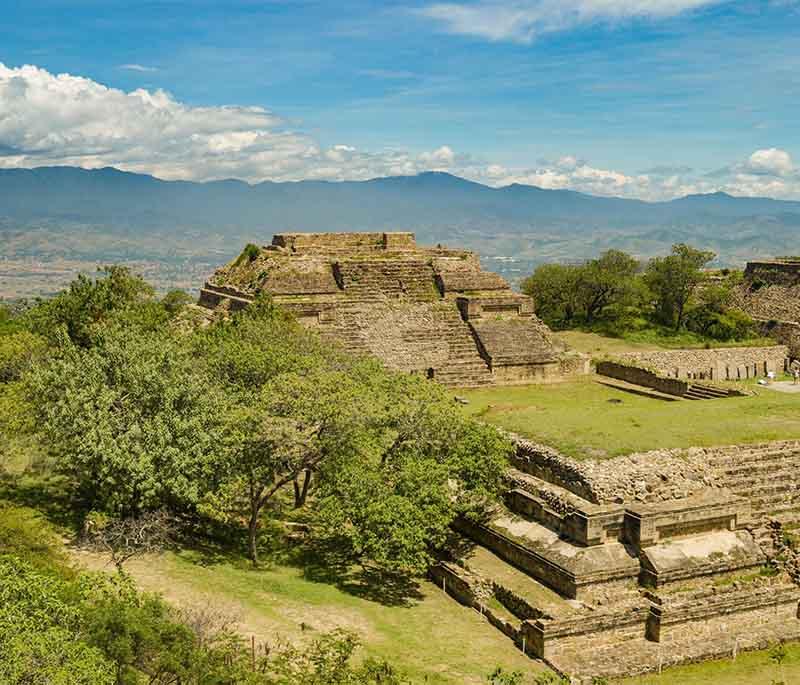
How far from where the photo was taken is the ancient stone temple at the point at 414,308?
3041cm

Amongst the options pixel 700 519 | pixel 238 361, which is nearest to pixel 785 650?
pixel 700 519

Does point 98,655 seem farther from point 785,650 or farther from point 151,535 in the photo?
point 785,650

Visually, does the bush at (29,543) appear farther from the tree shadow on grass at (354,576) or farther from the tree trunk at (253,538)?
the tree shadow on grass at (354,576)

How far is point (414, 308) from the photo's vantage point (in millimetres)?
32781

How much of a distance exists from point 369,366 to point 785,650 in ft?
35.6

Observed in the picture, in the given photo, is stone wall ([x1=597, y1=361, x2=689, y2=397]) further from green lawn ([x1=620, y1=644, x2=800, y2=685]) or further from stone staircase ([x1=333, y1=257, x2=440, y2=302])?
green lawn ([x1=620, y1=644, x2=800, y2=685])

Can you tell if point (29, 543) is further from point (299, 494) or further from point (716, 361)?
point (716, 361)

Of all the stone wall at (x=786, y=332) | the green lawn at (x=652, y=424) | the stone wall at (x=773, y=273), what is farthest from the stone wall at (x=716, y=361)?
the green lawn at (x=652, y=424)

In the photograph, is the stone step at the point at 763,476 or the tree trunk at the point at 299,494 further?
the tree trunk at the point at 299,494

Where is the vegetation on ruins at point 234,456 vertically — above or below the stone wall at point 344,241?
below

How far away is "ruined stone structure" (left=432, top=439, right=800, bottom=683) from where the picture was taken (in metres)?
14.1

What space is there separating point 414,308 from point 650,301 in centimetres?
1693

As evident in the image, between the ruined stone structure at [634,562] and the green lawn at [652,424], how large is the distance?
0.53 m

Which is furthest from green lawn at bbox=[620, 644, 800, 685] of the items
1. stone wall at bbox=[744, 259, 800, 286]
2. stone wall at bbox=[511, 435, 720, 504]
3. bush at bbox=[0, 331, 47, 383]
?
stone wall at bbox=[744, 259, 800, 286]
